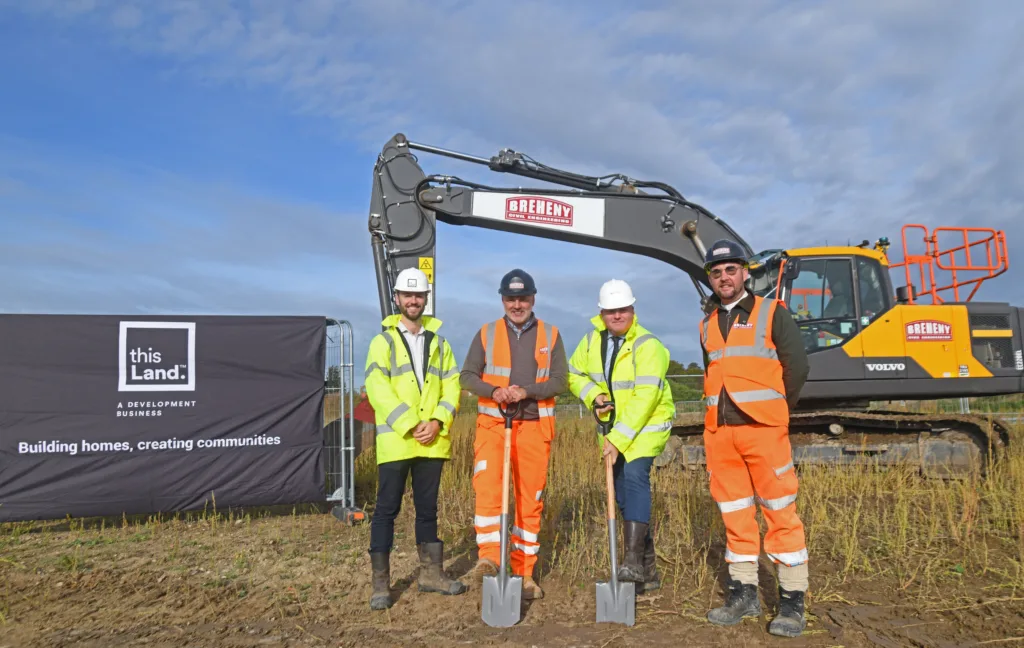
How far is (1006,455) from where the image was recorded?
26.3 ft

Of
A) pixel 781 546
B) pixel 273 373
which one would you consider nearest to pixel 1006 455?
pixel 781 546

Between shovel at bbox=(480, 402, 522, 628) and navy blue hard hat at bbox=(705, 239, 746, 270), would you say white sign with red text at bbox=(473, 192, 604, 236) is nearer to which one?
navy blue hard hat at bbox=(705, 239, 746, 270)

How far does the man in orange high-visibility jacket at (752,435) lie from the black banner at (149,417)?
4.40 meters

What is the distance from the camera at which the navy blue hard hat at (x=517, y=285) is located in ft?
15.4

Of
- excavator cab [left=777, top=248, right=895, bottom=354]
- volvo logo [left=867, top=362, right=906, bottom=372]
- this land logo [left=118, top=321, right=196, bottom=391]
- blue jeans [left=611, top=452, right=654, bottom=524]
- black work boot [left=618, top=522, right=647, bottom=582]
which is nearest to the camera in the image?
black work boot [left=618, top=522, right=647, bottom=582]

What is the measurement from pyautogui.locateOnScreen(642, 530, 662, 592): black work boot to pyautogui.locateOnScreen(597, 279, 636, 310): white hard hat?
1.47m

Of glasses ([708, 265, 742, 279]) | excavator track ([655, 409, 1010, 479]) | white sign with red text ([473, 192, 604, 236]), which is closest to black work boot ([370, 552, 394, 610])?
glasses ([708, 265, 742, 279])

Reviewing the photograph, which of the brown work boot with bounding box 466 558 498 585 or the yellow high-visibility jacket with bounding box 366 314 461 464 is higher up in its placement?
the yellow high-visibility jacket with bounding box 366 314 461 464

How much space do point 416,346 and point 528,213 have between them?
4.01 m

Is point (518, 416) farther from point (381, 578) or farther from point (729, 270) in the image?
point (729, 270)

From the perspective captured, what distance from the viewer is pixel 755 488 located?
13.2ft

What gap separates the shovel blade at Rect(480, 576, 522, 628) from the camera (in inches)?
161

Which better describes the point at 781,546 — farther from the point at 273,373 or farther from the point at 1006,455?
the point at 1006,455

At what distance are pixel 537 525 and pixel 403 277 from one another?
1828 millimetres
